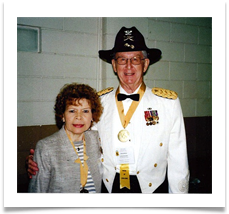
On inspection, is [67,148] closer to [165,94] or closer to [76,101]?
[76,101]

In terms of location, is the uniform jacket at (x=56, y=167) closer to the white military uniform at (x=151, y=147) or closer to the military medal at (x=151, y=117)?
the white military uniform at (x=151, y=147)

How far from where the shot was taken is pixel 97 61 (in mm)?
2396

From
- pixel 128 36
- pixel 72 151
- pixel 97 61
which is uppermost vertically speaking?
pixel 128 36

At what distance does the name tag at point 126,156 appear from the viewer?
1.70 m

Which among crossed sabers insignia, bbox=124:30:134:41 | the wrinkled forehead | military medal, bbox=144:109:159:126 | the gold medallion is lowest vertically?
the gold medallion

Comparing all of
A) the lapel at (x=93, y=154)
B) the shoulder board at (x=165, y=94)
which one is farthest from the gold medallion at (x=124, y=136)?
the shoulder board at (x=165, y=94)

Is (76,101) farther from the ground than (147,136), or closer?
farther from the ground

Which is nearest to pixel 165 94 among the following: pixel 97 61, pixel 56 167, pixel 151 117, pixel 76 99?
pixel 151 117

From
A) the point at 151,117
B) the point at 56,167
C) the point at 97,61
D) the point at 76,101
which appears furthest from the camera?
the point at 97,61

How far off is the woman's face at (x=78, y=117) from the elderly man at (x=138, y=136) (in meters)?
0.23

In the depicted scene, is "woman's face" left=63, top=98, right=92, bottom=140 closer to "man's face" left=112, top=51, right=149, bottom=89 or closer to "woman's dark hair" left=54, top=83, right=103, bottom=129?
"woman's dark hair" left=54, top=83, right=103, bottom=129

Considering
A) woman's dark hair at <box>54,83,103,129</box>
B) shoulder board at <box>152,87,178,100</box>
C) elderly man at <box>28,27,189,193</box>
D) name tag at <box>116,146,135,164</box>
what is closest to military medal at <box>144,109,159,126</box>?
elderly man at <box>28,27,189,193</box>

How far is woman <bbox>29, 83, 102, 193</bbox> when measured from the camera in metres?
1.54

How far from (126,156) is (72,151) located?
0.47m
